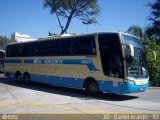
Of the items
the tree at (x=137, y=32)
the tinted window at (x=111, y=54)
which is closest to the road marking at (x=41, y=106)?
the tinted window at (x=111, y=54)

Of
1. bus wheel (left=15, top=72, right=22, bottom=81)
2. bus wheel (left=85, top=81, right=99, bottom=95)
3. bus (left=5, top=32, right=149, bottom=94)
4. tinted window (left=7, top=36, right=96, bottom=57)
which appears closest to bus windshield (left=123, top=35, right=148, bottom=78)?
bus (left=5, top=32, right=149, bottom=94)

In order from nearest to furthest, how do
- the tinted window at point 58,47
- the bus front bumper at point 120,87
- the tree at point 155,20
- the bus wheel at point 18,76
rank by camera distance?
the bus front bumper at point 120,87 → the tinted window at point 58,47 → the bus wheel at point 18,76 → the tree at point 155,20

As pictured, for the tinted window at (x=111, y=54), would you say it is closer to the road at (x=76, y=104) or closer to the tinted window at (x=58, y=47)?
the tinted window at (x=58, y=47)

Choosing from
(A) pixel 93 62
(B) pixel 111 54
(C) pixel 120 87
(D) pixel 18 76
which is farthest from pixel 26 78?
(C) pixel 120 87

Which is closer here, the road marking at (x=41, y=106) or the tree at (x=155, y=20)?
the road marking at (x=41, y=106)

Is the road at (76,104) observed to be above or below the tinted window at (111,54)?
below

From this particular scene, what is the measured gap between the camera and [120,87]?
14688 mm

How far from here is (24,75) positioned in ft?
75.1

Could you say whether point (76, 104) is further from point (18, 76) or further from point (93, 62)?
point (18, 76)

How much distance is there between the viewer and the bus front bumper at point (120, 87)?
1454 cm

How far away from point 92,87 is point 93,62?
4.45 ft

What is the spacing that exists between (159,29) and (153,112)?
34888 millimetres

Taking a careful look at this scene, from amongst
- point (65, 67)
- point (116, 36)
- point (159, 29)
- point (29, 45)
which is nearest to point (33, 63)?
point (29, 45)

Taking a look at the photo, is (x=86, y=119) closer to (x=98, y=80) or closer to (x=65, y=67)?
(x=98, y=80)
